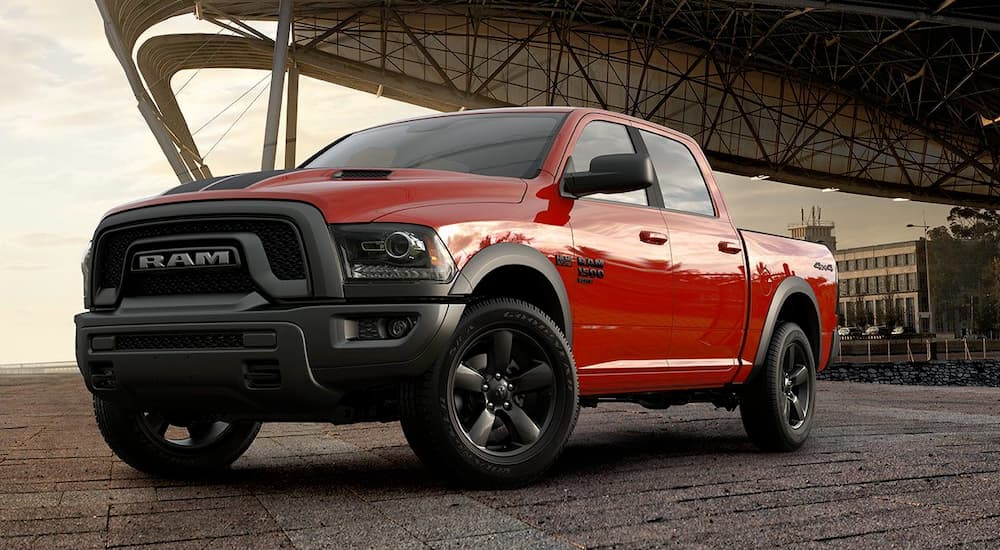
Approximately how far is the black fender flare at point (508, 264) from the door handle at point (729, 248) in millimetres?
1837

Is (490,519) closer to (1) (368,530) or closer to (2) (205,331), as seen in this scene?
(1) (368,530)

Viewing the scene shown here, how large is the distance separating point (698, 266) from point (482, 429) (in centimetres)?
226

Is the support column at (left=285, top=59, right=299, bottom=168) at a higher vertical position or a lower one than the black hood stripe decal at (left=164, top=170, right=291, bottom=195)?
higher

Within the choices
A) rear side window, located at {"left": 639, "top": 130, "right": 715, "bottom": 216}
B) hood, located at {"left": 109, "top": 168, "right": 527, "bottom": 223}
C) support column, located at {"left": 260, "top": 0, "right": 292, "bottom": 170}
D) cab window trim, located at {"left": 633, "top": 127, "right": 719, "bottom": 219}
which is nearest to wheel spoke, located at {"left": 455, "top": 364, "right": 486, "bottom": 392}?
hood, located at {"left": 109, "top": 168, "right": 527, "bottom": 223}

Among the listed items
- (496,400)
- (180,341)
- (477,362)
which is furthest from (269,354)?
(496,400)

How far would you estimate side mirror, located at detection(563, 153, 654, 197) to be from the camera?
19.0ft

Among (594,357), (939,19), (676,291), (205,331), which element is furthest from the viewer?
(939,19)

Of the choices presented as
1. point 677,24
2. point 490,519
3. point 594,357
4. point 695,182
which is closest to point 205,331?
point 490,519

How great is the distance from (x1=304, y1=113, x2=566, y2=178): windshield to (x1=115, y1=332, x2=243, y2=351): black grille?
180 centimetres

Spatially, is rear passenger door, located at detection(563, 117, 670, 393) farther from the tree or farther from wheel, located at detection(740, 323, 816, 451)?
the tree

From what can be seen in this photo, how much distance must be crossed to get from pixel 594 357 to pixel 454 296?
1.23 m

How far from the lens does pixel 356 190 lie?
5.03 metres

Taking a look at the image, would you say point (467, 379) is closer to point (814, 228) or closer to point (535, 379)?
Answer: point (535, 379)

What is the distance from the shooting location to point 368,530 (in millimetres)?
4238
